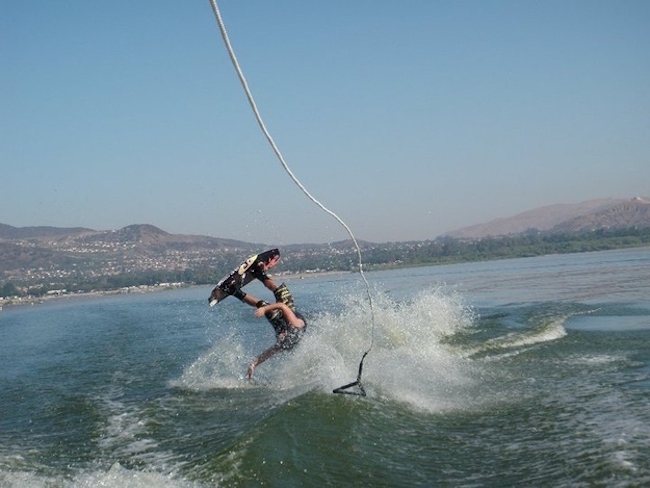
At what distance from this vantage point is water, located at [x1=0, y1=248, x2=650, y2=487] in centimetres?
740

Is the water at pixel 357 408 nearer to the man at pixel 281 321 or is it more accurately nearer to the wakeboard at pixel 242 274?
the man at pixel 281 321

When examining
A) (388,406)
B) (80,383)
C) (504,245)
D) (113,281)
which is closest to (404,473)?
(388,406)

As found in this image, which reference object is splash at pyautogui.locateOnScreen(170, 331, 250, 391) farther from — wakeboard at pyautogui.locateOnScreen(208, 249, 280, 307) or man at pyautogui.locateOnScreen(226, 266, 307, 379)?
wakeboard at pyautogui.locateOnScreen(208, 249, 280, 307)

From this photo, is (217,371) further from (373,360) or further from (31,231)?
(31,231)

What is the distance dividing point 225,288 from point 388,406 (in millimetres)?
5490

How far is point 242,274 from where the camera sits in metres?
14.7

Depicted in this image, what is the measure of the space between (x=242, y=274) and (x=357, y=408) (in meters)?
5.57

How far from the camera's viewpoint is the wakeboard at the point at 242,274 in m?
14.6

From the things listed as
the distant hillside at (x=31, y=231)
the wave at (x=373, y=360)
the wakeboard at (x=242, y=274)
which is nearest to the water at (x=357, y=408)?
the wave at (x=373, y=360)

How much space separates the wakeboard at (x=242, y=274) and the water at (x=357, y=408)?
68.2 inches

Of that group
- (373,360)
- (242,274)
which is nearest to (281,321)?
(242,274)

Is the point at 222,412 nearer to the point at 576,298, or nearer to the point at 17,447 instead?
the point at 17,447

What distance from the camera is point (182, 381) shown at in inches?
568

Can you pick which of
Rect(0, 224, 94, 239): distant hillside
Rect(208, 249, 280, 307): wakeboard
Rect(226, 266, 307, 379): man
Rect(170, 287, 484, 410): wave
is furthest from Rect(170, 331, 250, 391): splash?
Rect(0, 224, 94, 239): distant hillside
